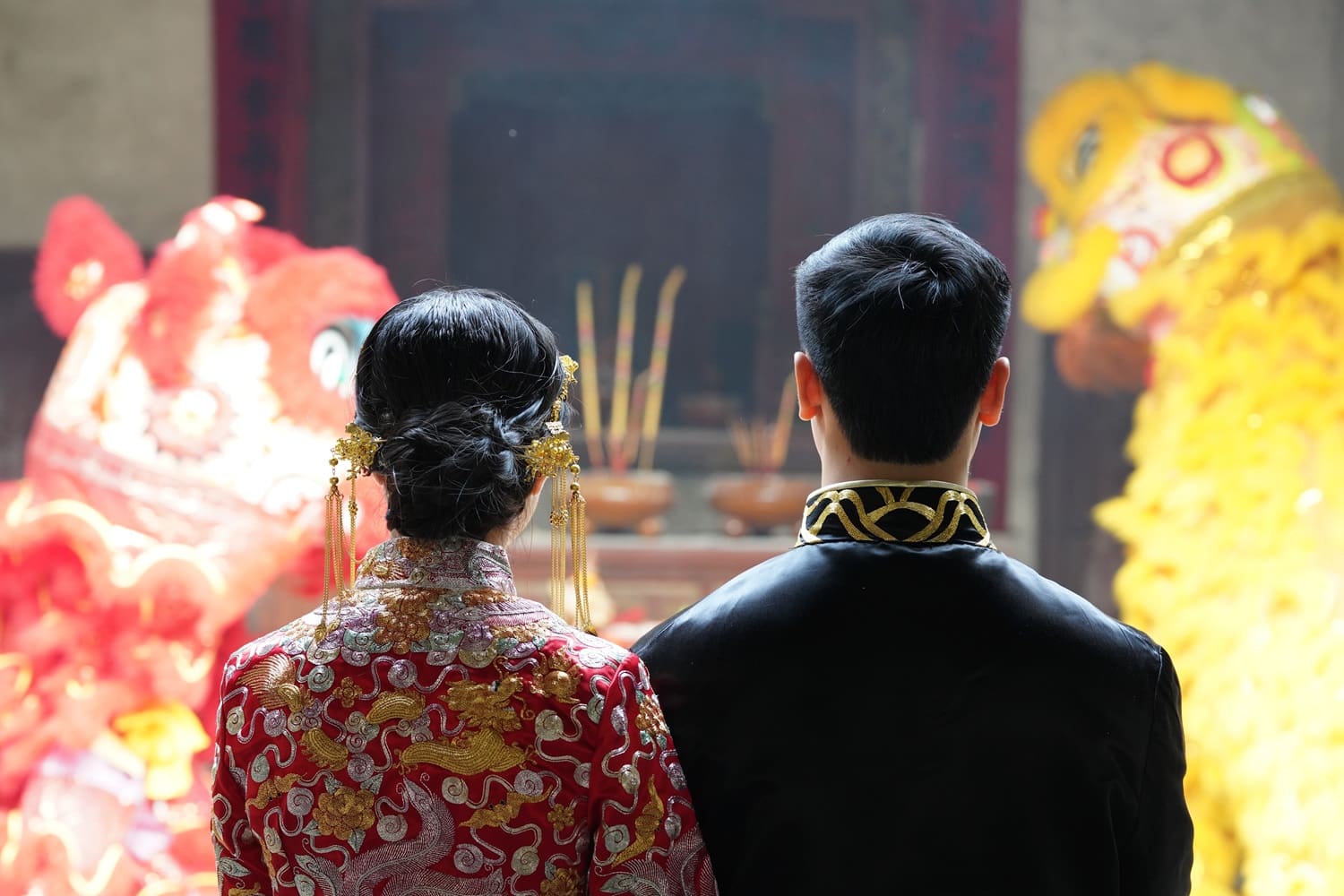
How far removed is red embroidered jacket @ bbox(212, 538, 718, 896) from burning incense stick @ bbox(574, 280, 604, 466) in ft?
7.96

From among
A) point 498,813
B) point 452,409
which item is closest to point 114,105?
point 452,409

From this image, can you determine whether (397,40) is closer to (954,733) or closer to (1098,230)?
(1098,230)

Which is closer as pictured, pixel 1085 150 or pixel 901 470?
pixel 901 470

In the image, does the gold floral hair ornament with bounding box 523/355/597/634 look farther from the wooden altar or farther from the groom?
the wooden altar

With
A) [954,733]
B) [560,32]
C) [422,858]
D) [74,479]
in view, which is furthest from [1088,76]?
[422,858]

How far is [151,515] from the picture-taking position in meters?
2.13

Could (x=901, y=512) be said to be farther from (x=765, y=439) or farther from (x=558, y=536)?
(x=765, y=439)

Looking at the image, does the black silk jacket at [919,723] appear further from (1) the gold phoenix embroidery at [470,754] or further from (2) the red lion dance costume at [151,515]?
(2) the red lion dance costume at [151,515]

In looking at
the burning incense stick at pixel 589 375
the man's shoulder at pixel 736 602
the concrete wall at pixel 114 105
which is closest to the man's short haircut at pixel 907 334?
the man's shoulder at pixel 736 602

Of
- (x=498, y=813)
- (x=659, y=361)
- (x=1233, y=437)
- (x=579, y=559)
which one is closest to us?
(x=498, y=813)

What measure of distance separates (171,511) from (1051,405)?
7.27 ft

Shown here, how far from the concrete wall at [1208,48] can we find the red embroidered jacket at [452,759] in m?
2.69

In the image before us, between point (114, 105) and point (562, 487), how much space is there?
275cm

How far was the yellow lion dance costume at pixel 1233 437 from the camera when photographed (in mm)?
2354
